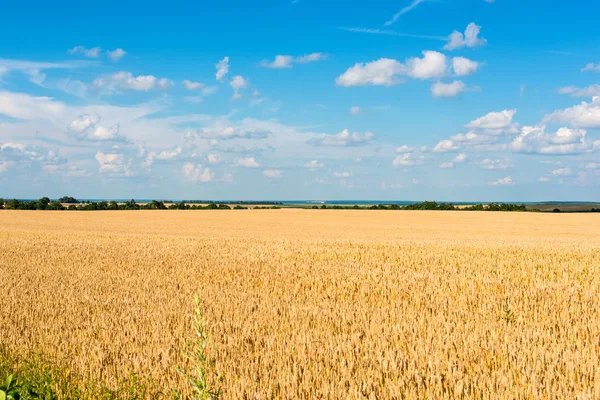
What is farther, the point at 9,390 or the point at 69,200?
the point at 69,200

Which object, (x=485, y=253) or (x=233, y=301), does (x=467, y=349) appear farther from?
(x=485, y=253)

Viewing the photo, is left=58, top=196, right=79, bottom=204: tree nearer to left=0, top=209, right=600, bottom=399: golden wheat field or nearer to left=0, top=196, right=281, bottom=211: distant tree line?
left=0, top=196, right=281, bottom=211: distant tree line

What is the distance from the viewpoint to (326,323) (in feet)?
26.9

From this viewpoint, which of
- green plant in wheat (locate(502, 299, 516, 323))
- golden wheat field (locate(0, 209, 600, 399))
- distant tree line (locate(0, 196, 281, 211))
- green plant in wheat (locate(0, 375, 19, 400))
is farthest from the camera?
distant tree line (locate(0, 196, 281, 211))

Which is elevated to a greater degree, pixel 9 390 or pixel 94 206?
pixel 94 206

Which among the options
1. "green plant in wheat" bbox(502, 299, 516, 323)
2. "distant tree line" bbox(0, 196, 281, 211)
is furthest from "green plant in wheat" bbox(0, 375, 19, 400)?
"distant tree line" bbox(0, 196, 281, 211)

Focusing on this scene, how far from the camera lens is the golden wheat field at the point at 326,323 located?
5457 millimetres

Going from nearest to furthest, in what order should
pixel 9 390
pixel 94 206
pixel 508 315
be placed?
1. pixel 9 390
2. pixel 508 315
3. pixel 94 206

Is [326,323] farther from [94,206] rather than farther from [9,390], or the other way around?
[94,206]

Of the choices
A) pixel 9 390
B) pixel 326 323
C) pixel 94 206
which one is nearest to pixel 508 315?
pixel 326 323

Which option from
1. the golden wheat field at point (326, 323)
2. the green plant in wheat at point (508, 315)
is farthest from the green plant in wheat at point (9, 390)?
the green plant in wheat at point (508, 315)

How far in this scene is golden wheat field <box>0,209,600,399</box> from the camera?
5.46 meters

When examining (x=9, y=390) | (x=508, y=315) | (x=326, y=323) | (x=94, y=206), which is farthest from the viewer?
(x=94, y=206)

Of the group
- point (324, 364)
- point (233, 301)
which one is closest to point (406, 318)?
point (324, 364)
